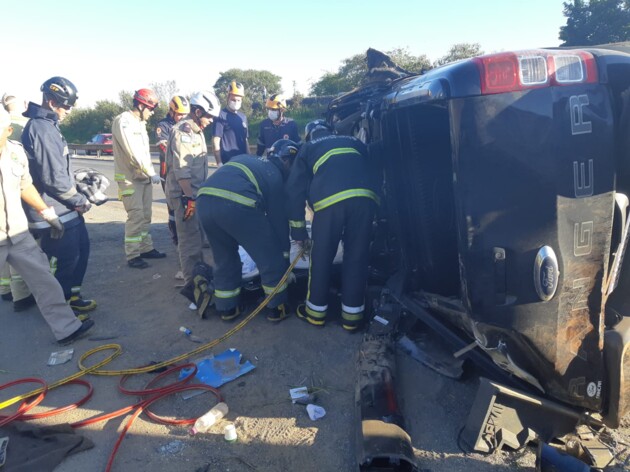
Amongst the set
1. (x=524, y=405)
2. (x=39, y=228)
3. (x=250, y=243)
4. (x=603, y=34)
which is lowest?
(x=524, y=405)

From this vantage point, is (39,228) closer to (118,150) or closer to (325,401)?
(118,150)

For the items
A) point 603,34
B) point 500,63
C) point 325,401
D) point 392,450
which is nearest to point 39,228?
point 325,401

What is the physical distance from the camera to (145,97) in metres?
5.32

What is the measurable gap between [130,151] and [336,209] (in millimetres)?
2908

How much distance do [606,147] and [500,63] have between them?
62cm

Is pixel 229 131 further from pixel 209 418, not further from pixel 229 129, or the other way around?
pixel 209 418

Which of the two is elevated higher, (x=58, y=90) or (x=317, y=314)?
(x=58, y=90)

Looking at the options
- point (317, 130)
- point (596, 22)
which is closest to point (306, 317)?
point (317, 130)

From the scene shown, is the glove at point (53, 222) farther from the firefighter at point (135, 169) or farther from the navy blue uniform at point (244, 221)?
the firefighter at point (135, 169)

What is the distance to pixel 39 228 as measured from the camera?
12.9ft

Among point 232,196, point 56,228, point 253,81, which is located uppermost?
point 253,81

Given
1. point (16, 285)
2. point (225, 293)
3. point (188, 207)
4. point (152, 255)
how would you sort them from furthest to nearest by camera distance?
1. point (152, 255)
2. point (188, 207)
3. point (16, 285)
4. point (225, 293)

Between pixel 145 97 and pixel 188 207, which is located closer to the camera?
pixel 188 207

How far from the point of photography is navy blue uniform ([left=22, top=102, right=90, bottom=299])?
388 cm
